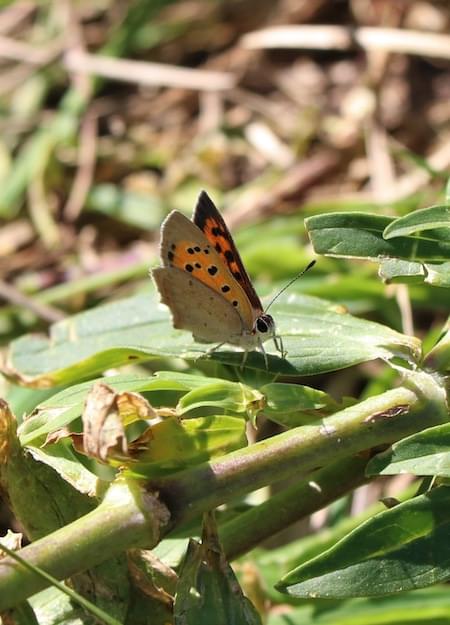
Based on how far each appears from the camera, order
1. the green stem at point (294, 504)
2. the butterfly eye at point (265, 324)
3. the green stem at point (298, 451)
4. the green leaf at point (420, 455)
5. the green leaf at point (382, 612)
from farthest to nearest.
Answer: the green leaf at point (382, 612) < the butterfly eye at point (265, 324) < the green stem at point (294, 504) < the green leaf at point (420, 455) < the green stem at point (298, 451)

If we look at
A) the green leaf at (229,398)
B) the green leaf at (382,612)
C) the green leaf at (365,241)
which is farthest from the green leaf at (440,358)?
the green leaf at (382,612)

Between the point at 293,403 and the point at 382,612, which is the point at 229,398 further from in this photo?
the point at 382,612

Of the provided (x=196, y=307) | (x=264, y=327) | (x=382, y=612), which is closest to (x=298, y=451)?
(x=264, y=327)

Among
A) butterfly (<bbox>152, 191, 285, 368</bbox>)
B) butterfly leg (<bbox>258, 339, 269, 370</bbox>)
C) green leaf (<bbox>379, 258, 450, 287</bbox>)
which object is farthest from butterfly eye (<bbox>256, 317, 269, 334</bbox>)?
green leaf (<bbox>379, 258, 450, 287</bbox>)

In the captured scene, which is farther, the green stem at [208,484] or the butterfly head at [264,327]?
the butterfly head at [264,327]

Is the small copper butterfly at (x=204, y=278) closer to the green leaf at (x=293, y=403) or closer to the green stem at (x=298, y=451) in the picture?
the green leaf at (x=293, y=403)

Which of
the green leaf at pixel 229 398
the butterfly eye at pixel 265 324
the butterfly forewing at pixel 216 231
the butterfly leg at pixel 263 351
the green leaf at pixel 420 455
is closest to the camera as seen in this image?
the green leaf at pixel 420 455
